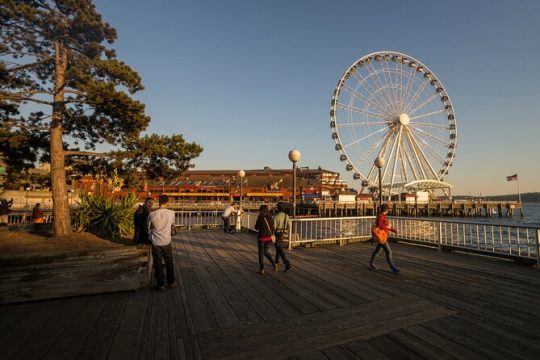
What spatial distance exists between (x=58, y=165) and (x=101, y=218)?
1.82 meters

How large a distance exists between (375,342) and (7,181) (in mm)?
10511

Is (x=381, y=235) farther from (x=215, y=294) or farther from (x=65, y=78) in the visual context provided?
(x=65, y=78)

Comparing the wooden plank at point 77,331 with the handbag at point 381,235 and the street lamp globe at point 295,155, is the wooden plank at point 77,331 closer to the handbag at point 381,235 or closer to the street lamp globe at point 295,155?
the handbag at point 381,235

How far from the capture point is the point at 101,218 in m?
7.92

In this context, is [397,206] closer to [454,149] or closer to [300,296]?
[454,149]

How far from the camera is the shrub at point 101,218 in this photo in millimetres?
7832

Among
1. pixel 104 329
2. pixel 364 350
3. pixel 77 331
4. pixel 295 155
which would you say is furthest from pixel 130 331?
pixel 295 155

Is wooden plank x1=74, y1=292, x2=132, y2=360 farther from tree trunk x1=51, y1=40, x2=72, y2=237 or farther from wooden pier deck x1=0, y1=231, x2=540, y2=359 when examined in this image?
tree trunk x1=51, y1=40, x2=72, y2=237

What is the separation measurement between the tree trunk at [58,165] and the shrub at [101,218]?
781mm

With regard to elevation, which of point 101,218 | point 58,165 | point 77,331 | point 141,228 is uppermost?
point 58,165

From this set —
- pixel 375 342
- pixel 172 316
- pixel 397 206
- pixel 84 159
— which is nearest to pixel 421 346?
pixel 375 342

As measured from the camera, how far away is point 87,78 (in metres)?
6.29

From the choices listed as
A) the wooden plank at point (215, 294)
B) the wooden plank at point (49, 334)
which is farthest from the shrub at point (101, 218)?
the wooden plank at point (49, 334)

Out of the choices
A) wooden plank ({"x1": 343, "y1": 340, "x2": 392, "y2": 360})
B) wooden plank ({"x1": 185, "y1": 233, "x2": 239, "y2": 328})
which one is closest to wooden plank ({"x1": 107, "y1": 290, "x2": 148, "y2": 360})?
wooden plank ({"x1": 185, "y1": 233, "x2": 239, "y2": 328})
